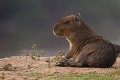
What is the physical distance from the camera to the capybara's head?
602 inches

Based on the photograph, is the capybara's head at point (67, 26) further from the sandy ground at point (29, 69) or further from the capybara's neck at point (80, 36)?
the sandy ground at point (29, 69)

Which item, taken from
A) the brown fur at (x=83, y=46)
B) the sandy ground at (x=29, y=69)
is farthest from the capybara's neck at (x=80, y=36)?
the sandy ground at (x=29, y=69)

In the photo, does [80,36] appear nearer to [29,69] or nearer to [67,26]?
[67,26]

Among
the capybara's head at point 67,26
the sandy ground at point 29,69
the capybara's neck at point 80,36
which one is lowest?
the sandy ground at point 29,69

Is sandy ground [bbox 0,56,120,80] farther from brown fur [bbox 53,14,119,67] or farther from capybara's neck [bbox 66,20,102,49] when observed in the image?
capybara's neck [bbox 66,20,102,49]

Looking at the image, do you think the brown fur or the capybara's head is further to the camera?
the capybara's head

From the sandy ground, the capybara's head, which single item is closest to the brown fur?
the capybara's head

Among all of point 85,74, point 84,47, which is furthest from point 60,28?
point 85,74

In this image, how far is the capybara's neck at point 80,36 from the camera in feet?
50.4

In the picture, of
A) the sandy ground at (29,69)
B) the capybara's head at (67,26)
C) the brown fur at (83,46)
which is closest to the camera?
the sandy ground at (29,69)

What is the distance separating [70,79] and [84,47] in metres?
2.39

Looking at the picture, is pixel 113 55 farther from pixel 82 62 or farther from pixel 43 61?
pixel 43 61

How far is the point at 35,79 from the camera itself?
12.8 meters

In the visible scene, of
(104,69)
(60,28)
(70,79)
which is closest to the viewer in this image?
(70,79)
